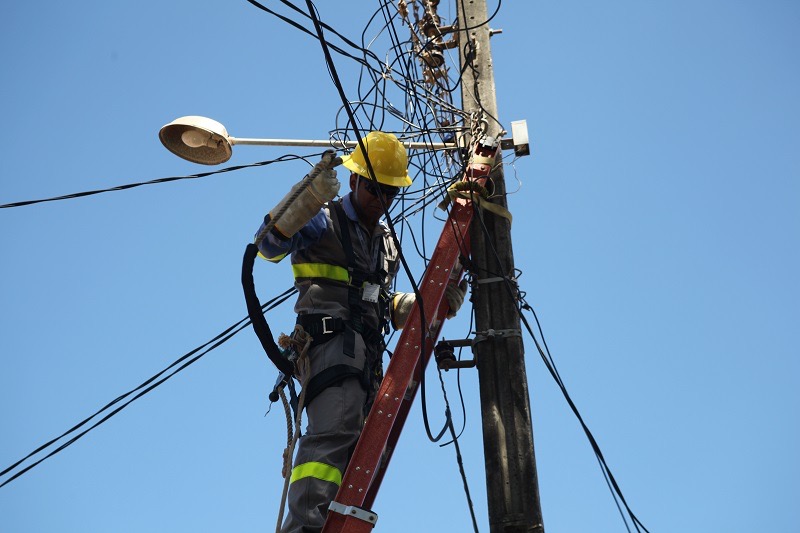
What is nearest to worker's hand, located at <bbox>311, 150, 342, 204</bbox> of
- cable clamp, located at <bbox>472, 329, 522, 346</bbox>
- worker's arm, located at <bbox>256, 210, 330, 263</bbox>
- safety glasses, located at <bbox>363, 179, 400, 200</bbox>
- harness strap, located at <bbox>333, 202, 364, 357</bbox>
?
worker's arm, located at <bbox>256, 210, 330, 263</bbox>

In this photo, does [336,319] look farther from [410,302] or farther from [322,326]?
[410,302]

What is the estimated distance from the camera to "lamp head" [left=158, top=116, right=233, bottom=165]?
17.3 ft

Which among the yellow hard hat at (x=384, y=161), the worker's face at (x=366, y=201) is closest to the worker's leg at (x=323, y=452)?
the worker's face at (x=366, y=201)

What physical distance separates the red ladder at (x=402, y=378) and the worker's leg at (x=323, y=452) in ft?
0.48

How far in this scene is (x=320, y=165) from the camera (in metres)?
4.12

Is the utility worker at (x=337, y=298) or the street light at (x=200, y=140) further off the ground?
the street light at (x=200, y=140)

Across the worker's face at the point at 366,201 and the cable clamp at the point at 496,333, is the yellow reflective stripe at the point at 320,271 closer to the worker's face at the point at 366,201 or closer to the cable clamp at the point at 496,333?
the worker's face at the point at 366,201

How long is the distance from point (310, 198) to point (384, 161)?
1030 mm

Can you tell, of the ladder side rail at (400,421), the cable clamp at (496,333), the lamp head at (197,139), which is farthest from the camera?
the lamp head at (197,139)

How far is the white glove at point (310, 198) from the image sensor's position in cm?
413

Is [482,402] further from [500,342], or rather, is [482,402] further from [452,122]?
[452,122]

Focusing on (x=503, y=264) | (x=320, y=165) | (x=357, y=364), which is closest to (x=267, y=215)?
(x=320, y=165)

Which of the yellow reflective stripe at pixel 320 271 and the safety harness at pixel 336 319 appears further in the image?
the yellow reflective stripe at pixel 320 271

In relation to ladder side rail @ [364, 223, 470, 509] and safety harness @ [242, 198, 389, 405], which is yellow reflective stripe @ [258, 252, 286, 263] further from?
ladder side rail @ [364, 223, 470, 509]
